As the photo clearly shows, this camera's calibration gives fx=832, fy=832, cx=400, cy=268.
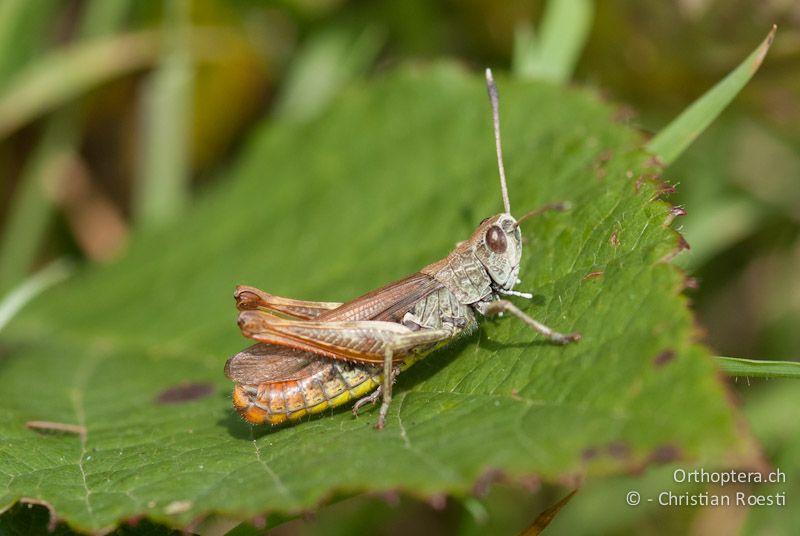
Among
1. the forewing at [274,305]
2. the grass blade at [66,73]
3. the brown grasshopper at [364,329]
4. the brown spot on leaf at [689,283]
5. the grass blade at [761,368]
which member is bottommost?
the grass blade at [761,368]

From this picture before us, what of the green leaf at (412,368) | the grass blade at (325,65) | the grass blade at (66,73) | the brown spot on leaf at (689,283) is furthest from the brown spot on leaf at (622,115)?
the grass blade at (66,73)

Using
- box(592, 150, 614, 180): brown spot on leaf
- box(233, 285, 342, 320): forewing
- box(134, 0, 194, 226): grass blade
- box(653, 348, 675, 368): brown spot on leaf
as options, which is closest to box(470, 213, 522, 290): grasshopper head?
box(592, 150, 614, 180): brown spot on leaf

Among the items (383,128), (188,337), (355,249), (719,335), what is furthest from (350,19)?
(719,335)

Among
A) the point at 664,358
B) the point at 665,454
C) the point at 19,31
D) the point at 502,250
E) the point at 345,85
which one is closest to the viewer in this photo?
the point at 665,454

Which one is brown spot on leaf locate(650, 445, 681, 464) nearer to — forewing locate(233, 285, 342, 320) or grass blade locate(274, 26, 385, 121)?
forewing locate(233, 285, 342, 320)

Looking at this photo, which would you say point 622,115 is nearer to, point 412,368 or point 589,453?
point 412,368

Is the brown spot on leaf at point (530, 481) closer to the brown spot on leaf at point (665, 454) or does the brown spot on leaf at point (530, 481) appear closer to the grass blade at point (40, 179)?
the brown spot on leaf at point (665, 454)

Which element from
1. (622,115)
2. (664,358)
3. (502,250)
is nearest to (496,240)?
(502,250)
